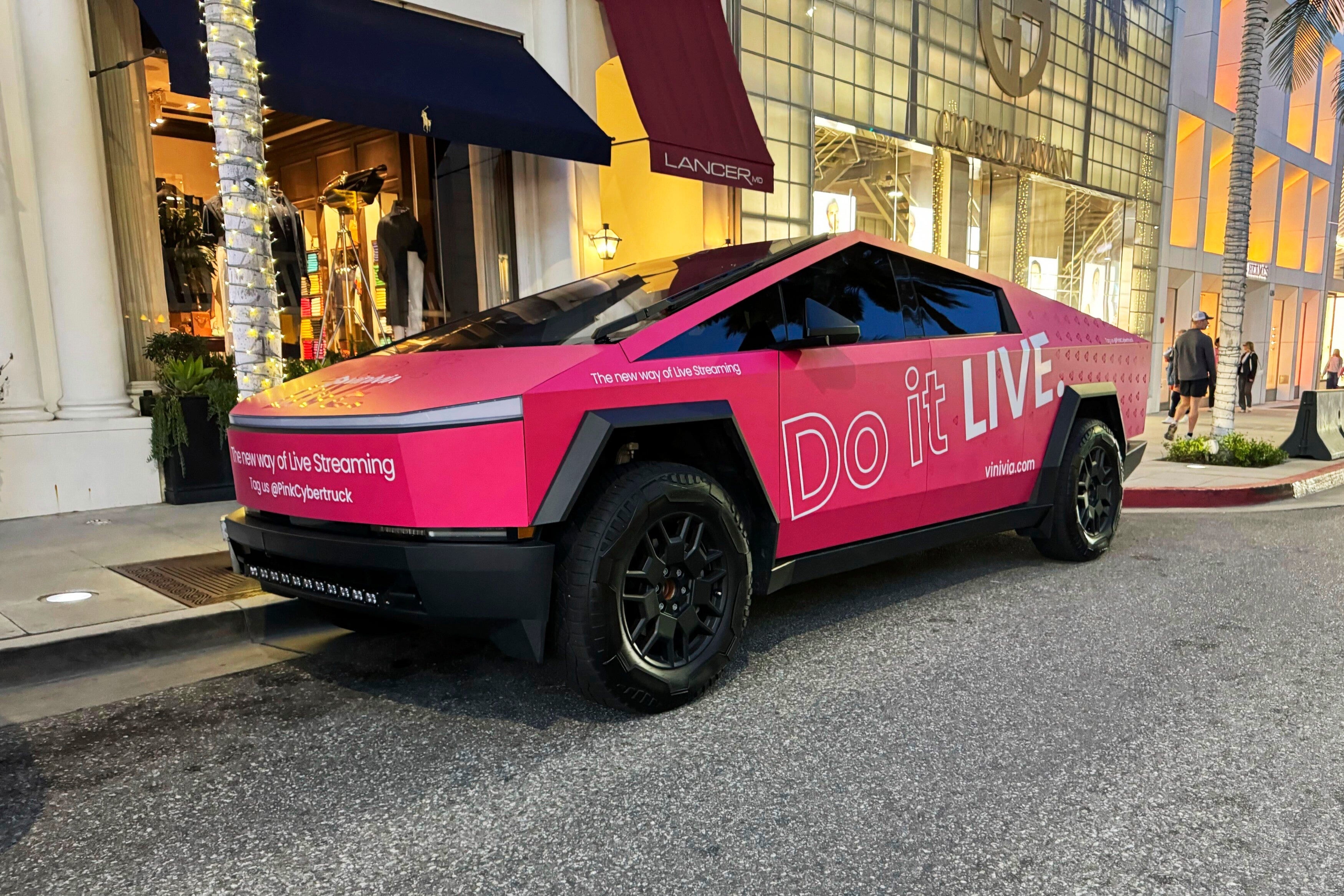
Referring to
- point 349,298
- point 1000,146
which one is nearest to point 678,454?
point 349,298

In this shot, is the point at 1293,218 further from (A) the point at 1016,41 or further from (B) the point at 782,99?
(B) the point at 782,99

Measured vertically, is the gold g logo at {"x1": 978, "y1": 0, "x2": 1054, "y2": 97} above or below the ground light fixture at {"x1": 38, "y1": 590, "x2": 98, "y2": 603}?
above

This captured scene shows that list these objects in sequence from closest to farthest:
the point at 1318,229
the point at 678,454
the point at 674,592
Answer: the point at 674,592, the point at 678,454, the point at 1318,229

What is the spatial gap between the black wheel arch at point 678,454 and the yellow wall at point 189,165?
6.48 meters

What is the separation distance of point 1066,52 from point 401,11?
15.0 meters

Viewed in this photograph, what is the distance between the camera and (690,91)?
10.3 m

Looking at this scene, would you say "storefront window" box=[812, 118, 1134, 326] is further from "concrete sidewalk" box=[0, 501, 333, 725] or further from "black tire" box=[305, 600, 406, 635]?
"concrete sidewalk" box=[0, 501, 333, 725]

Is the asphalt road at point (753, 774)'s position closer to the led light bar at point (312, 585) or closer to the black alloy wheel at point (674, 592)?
the black alloy wheel at point (674, 592)

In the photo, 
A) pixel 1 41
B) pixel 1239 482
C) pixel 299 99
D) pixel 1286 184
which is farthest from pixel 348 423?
pixel 1286 184

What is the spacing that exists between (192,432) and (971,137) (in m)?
13.8

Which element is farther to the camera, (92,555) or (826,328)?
(92,555)

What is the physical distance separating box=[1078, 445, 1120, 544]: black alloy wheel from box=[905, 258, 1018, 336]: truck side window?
108cm

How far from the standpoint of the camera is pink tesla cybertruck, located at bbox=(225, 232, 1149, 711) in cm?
277

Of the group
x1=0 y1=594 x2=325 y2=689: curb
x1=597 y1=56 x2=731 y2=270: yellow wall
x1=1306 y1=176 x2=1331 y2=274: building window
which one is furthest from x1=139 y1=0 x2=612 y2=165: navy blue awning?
x1=1306 y1=176 x2=1331 y2=274: building window
